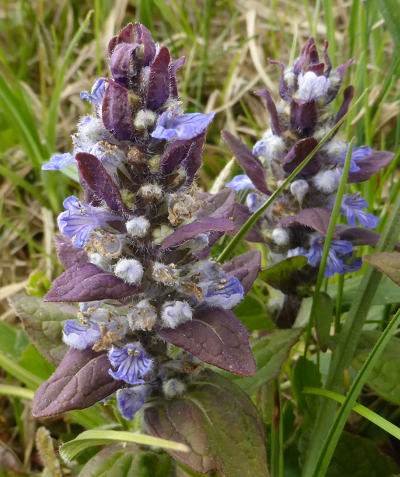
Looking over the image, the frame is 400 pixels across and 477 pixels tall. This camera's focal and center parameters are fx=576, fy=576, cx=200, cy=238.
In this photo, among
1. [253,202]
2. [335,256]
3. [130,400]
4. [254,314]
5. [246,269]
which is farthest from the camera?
[254,314]

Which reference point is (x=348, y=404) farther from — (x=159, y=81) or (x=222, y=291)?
(x=159, y=81)

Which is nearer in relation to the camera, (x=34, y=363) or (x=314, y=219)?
(x=314, y=219)

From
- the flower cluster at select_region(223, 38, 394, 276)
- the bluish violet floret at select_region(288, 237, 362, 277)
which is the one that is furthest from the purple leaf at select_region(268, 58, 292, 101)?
the bluish violet floret at select_region(288, 237, 362, 277)

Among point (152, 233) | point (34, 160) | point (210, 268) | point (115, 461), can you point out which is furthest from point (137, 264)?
point (34, 160)

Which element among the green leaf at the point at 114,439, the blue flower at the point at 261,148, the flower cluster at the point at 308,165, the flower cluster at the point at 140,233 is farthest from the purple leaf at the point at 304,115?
the green leaf at the point at 114,439

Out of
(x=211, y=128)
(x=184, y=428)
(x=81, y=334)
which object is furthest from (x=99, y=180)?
(x=211, y=128)

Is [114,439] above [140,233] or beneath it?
beneath

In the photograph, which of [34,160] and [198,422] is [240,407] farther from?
[34,160]
